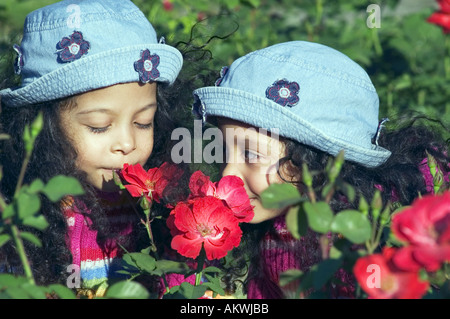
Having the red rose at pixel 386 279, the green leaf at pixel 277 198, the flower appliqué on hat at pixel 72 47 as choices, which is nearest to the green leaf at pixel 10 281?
the green leaf at pixel 277 198

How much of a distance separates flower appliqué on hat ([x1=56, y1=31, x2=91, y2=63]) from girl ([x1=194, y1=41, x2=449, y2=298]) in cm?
35

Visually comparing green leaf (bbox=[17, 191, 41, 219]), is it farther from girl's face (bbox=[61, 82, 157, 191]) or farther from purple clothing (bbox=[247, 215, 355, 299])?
purple clothing (bbox=[247, 215, 355, 299])

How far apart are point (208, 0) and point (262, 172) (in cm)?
248

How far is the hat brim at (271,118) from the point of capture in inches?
74.4

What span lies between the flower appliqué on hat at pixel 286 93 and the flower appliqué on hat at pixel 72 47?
0.55 metres

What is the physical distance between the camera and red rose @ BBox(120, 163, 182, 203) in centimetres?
180

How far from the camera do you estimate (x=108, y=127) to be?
204 centimetres

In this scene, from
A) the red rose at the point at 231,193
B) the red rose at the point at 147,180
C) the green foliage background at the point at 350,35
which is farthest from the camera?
the green foliage background at the point at 350,35

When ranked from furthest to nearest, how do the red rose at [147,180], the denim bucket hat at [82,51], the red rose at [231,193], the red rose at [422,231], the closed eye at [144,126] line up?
the closed eye at [144,126], the denim bucket hat at [82,51], the red rose at [147,180], the red rose at [231,193], the red rose at [422,231]

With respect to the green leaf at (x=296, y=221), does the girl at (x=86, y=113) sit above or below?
above

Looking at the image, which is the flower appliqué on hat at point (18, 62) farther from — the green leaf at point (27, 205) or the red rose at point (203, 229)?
the green leaf at point (27, 205)

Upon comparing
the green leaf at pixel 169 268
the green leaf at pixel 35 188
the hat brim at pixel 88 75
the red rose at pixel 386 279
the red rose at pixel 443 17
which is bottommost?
the red rose at pixel 386 279

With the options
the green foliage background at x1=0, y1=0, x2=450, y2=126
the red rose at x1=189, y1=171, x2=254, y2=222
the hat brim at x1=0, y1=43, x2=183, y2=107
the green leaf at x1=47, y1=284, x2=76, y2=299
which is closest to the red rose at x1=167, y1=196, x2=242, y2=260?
the red rose at x1=189, y1=171, x2=254, y2=222

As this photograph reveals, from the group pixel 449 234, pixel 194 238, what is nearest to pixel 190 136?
pixel 194 238
